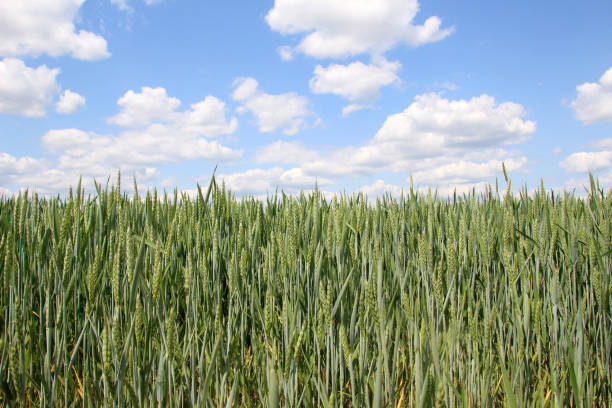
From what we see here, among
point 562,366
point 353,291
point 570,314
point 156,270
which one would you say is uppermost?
point 156,270

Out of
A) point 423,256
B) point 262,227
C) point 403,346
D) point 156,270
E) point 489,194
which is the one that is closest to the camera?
point 156,270

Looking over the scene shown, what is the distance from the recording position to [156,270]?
0.96 meters

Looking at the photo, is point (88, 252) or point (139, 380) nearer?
point (139, 380)

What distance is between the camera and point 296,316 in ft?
4.46

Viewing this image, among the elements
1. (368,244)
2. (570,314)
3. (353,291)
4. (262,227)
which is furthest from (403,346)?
(262,227)

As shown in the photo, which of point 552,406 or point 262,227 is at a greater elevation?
point 262,227

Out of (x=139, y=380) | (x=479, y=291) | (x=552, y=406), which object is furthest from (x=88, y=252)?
(x=552, y=406)

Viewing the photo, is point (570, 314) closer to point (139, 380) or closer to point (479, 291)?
point (479, 291)

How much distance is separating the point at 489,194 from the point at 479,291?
0.83 meters

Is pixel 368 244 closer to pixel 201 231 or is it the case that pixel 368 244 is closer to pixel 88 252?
pixel 201 231

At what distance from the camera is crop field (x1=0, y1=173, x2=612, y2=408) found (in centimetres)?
107

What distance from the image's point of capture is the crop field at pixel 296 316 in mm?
1072

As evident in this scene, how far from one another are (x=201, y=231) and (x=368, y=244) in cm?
71

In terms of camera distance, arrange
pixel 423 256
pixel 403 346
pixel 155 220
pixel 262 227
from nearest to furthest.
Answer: pixel 423 256, pixel 403 346, pixel 155 220, pixel 262 227
